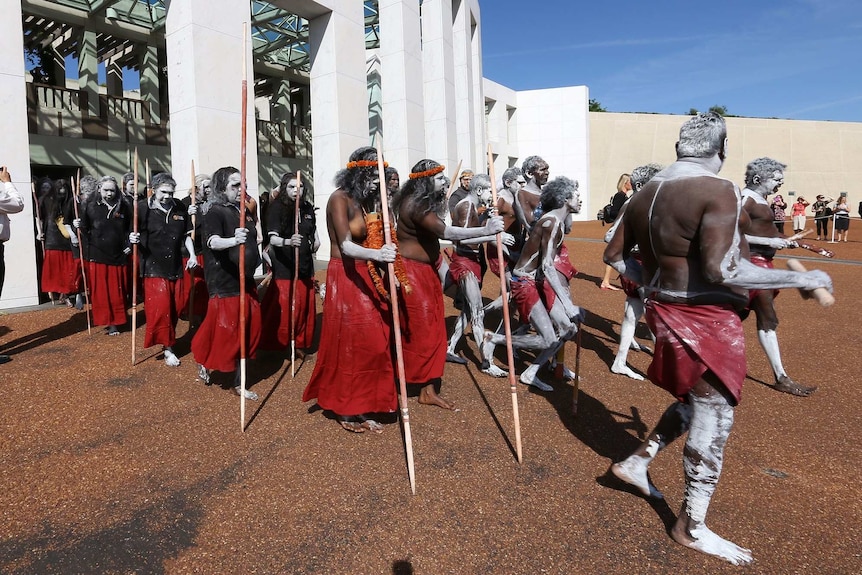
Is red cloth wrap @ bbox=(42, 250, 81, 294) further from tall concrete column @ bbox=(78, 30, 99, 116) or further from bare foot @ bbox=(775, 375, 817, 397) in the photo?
tall concrete column @ bbox=(78, 30, 99, 116)

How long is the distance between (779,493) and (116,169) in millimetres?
16606

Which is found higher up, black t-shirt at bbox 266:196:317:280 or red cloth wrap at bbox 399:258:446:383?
black t-shirt at bbox 266:196:317:280

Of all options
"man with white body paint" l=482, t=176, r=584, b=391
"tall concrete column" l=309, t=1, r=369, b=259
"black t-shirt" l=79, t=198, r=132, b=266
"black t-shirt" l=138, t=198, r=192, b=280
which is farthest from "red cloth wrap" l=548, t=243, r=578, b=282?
"tall concrete column" l=309, t=1, r=369, b=259

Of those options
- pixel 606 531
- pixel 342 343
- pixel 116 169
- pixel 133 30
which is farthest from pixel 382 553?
pixel 133 30

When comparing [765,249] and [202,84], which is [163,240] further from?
[765,249]

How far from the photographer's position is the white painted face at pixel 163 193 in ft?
17.5

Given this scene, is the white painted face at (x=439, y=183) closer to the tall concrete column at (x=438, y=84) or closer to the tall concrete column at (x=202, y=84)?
the tall concrete column at (x=202, y=84)

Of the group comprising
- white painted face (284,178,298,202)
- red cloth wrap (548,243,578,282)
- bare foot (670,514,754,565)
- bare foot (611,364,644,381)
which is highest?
white painted face (284,178,298,202)

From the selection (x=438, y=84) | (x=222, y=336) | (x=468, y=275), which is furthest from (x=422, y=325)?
(x=438, y=84)

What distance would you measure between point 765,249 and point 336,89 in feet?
30.8

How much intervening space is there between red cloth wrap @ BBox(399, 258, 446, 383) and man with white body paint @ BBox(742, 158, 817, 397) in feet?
8.36

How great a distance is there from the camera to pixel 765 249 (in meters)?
4.36

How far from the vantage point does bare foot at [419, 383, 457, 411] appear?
403 centimetres

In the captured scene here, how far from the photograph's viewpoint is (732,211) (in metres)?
2.08
